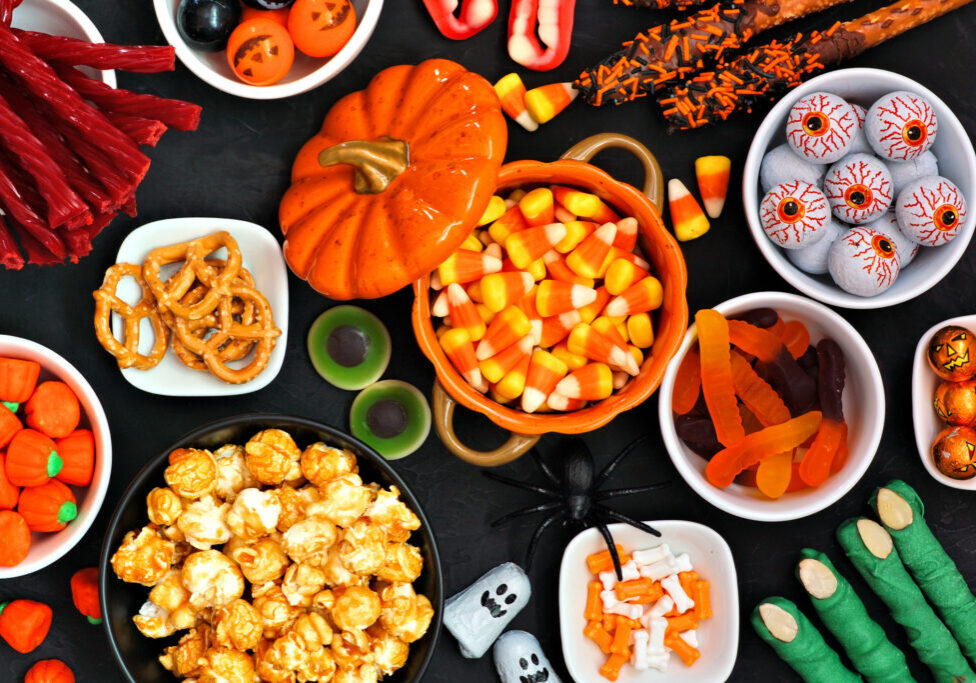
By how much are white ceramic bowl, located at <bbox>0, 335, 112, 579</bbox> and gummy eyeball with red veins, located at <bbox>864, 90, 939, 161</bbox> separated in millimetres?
1528

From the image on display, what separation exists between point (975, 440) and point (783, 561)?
1.45 feet

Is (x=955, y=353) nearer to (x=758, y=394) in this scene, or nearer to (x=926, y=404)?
(x=926, y=404)

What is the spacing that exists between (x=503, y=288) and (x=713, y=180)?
0.49 metres

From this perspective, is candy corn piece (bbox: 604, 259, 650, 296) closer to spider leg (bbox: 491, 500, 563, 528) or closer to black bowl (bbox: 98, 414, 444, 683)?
spider leg (bbox: 491, 500, 563, 528)

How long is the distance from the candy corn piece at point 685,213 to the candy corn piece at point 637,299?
0.17 meters

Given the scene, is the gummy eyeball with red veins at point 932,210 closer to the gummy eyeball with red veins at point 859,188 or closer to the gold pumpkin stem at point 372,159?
the gummy eyeball with red veins at point 859,188

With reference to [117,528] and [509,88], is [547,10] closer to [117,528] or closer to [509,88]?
[509,88]

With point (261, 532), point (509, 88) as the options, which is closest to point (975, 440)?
point (509, 88)

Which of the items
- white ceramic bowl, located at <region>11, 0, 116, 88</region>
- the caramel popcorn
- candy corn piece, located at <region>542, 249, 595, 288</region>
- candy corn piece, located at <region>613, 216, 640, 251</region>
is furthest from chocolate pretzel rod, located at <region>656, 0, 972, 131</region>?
white ceramic bowl, located at <region>11, 0, 116, 88</region>

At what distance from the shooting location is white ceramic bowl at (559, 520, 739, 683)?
186 centimetres

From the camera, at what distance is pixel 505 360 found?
5.86 ft

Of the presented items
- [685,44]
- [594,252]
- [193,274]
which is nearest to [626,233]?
[594,252]

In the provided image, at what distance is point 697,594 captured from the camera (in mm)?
1898

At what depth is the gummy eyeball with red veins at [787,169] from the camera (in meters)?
1.79
